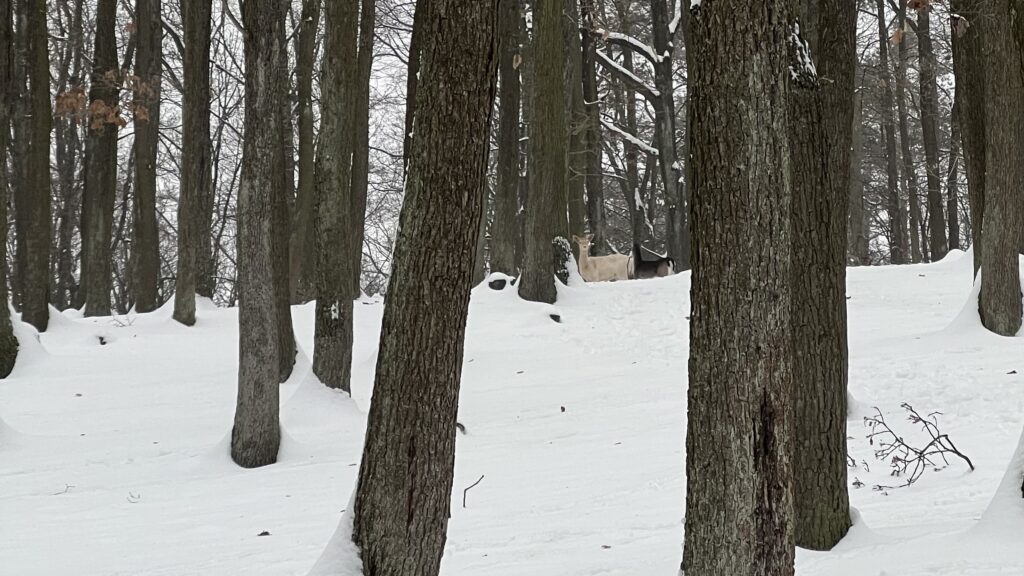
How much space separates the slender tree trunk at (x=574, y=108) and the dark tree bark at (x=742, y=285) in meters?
14.3

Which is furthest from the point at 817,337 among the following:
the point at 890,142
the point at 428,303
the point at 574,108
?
the point at 890,142

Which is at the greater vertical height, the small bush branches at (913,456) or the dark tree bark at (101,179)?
the dark tree bark at (101,179)

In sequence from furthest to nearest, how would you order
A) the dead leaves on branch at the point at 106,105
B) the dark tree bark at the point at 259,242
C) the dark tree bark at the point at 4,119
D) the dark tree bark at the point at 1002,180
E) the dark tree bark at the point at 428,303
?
the dead leaves on branch at the point at 106,105
the dark tree bark at the point at 4,119
the dark tree bark at the point at 1002,180
the dark tree bark at the point at 259,242
the dark tree bark at the point at 428,303

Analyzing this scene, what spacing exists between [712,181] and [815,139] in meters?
1.70

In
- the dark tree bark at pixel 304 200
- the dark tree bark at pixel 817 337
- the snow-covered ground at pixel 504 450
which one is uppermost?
the dark tree bark at pixel 304 200

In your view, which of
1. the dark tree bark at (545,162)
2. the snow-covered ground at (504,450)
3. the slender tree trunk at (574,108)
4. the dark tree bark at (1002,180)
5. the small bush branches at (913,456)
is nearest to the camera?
the snow-covered ground at (504,450)

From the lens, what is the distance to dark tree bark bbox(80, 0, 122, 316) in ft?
57.0

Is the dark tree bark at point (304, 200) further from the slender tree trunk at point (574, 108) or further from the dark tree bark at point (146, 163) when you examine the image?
the slender tree trunk at point (574, 108)

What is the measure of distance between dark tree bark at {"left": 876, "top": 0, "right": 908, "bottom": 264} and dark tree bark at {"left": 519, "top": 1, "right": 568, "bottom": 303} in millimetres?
11141

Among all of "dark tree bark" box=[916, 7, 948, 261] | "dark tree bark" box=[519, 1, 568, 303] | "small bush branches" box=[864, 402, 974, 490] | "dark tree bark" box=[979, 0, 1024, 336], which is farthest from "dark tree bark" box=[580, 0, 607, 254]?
"small bush branches" box=[864, 402, 974, 490]

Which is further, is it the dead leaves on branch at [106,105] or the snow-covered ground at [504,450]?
the dead leaves on branch at [106,105]

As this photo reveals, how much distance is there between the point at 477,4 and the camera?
13.0 ft

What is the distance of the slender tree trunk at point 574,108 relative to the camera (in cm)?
1947

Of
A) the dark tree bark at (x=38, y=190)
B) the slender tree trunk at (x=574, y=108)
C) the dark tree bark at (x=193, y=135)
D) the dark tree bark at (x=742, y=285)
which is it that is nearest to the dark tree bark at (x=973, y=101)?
the slender tree trunk at (x=574, y=108)
